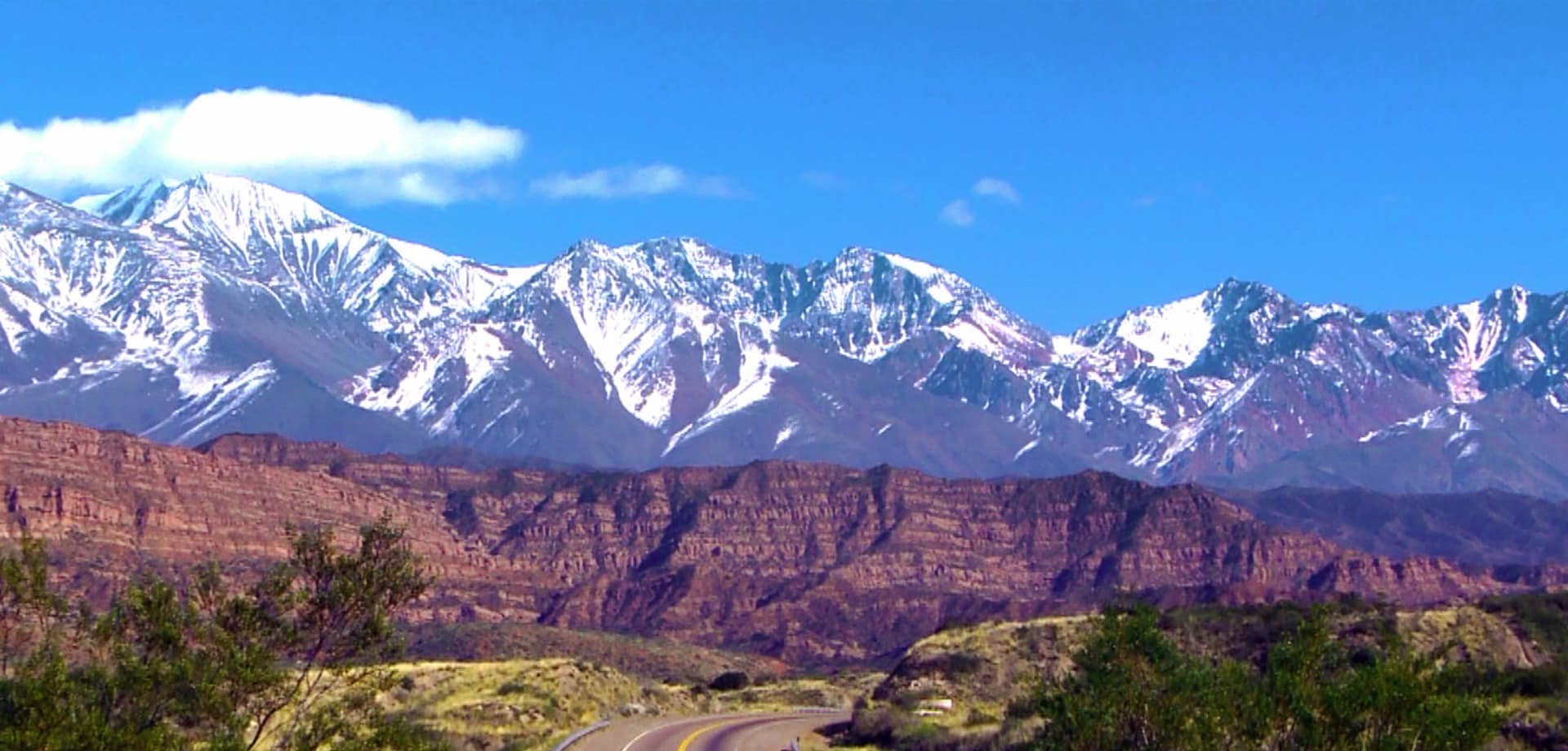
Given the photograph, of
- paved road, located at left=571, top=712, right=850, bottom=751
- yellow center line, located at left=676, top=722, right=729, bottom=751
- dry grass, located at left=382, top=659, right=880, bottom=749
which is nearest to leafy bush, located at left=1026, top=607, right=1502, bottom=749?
yellow center line, located at left=676, top=722, right=729, bottom=751

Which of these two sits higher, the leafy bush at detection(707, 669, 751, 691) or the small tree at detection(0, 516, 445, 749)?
the small tree at detection(0, 516, 445, 749)

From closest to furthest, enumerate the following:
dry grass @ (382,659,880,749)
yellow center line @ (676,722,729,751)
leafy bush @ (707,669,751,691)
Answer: yellow center line @ (676,722,729,751)
dry grass @ (382,659,880,749)
leafy bush @ (707,669,751,691)

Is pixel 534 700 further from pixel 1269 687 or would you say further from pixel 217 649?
pixel 1269 687

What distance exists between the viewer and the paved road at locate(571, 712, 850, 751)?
5581 centimetres

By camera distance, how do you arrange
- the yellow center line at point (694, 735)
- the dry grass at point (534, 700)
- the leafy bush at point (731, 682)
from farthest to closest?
the leafy bush at point (731, 682)
the dry grass at point (534, 700)
the yellow center line at point (694, 735)

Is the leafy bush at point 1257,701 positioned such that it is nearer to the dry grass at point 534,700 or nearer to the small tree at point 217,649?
the small tree at point 217,649

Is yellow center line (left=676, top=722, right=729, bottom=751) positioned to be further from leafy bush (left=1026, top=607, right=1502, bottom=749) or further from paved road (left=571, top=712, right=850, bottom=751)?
leafy bush (left=1026, top=607, right=1502, bottom=749)

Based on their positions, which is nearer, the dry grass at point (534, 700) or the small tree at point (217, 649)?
the small tree at point (217, 649)

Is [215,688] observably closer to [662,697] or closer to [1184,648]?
[1184,648]

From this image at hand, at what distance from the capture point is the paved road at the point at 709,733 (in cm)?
5581

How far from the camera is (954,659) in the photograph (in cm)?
6900

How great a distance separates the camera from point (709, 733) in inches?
2395

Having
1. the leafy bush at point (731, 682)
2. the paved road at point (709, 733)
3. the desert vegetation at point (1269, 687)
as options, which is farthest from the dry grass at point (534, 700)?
the desert vegetation at point (1269, 687)

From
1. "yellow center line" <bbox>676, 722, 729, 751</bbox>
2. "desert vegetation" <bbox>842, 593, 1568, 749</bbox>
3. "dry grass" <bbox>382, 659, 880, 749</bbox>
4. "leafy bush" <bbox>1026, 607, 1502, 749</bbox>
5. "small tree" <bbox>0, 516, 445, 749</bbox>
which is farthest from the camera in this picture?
"dry grass" <bbox>382, 659, 880, 749</bbox>
